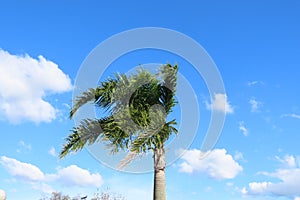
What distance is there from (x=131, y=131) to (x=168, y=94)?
5.80 ft

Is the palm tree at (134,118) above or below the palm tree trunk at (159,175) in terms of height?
above

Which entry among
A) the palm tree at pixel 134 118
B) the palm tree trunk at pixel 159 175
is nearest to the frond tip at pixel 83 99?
the palm tree at pixel 134 118

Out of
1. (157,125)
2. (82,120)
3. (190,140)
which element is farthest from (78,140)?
(190,140)

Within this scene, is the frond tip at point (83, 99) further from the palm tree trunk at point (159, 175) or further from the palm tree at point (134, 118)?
the palm tree trunk at point (159, 175)

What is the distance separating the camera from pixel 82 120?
49.5ft

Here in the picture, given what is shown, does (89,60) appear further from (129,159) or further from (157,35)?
(129,159)

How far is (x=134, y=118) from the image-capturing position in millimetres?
14062

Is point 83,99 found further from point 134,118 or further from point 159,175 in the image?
point 159,175

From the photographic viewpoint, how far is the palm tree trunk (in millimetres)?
13656

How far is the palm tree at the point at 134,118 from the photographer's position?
45.0 feet

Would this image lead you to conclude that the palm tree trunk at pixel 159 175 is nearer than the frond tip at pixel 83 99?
Yes

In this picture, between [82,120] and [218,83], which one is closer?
[218,83]

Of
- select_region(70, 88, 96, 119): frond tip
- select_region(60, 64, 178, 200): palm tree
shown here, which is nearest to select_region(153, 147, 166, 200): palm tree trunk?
select_region(60, 64, 178, 200): palm tree

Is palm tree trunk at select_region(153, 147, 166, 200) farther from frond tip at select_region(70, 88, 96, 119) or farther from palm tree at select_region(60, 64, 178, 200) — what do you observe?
frond tip at select_region(70, 88, 96, 119)
